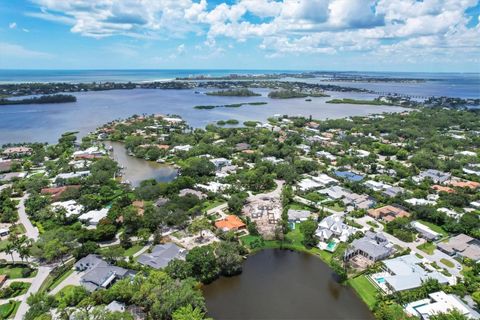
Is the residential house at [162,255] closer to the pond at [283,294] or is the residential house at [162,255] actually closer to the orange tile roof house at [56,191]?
the pond at [283,294]

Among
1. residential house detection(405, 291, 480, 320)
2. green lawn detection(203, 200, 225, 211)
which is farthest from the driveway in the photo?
residential house detection(405, 291, 480, 320)

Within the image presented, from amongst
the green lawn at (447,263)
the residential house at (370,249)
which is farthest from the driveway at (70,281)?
the green lawn at (447,263)

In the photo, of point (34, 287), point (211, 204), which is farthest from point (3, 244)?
point (211, 204)

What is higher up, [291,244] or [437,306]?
[437,306]

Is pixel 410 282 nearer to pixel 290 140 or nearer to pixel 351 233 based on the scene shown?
pixel 351 233

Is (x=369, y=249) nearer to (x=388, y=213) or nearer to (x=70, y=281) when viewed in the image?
(x=388, y=213)
